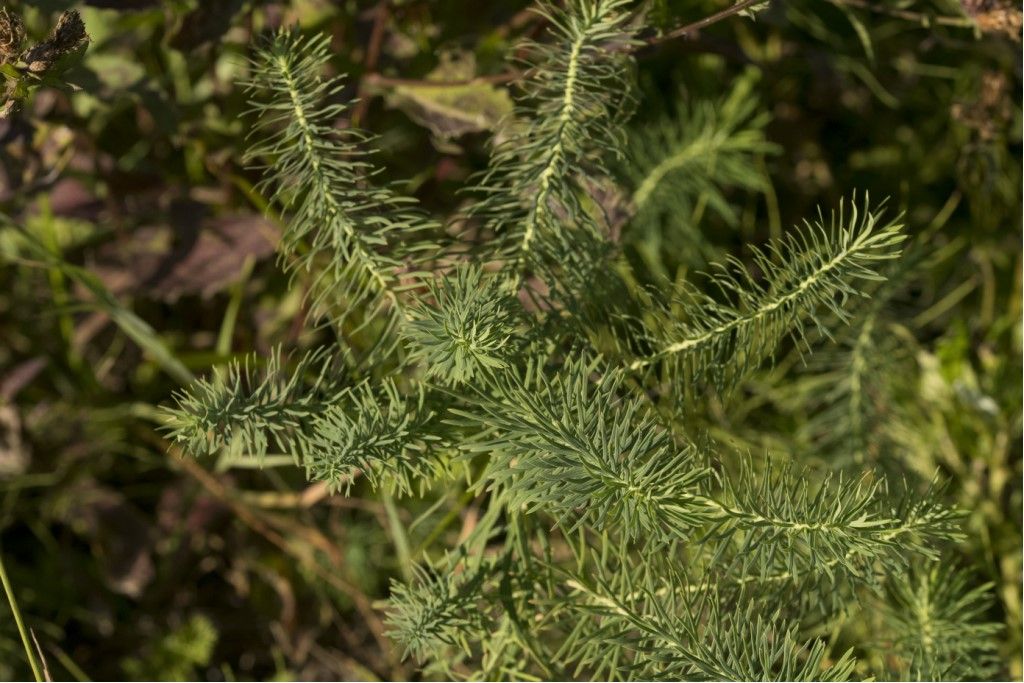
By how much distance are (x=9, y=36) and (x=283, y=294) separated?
484mm

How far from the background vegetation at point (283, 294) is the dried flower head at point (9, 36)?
0.72ft

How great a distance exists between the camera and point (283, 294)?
117cm

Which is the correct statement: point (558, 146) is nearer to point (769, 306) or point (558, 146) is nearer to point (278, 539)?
point (769, 306)

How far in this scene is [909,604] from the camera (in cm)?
86

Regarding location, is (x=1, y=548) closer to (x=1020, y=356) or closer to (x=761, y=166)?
(x=761, y=166)

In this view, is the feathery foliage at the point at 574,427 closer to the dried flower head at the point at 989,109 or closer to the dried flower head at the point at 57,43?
the dried flower head at the point at 57,43

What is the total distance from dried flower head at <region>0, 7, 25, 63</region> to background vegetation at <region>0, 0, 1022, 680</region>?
22 centimetres

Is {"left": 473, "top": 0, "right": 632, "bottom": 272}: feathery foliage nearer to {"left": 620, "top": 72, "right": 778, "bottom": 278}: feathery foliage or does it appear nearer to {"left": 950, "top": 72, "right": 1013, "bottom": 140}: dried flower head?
{"left": 620, "top": 72, "right": 778, "bottom": 278}: feathery foliage

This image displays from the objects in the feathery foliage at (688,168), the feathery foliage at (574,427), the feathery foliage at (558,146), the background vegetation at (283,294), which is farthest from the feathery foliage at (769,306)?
the feathery foliage at (688,168)

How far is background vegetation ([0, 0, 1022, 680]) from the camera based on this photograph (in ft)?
3.32

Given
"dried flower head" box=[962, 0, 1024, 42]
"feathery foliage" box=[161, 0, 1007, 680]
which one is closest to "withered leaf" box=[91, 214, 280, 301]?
"feathery foliage" box=[161, 0, 1007, 680]

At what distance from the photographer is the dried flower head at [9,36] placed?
28.6 inches

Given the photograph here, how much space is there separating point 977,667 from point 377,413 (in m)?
0.56

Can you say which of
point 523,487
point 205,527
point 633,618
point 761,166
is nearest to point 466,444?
point 523,487
